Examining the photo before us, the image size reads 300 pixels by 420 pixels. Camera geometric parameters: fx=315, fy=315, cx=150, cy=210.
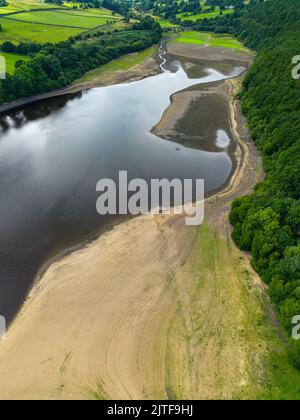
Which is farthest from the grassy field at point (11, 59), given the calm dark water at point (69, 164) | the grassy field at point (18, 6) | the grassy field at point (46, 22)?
the grassy field at point (18, 6)

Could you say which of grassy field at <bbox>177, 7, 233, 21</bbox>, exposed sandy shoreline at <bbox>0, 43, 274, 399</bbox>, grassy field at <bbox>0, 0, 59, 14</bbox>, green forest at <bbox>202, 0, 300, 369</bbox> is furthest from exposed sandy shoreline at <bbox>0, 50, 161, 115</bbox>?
grassy field at <bbox>177, 7, 233, 21</bbox>

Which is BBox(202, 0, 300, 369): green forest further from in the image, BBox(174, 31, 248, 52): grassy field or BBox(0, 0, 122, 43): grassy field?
BBox(0, 0, 122, 43): grassy field

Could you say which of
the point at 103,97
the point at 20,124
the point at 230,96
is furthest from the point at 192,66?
the point at 20,124

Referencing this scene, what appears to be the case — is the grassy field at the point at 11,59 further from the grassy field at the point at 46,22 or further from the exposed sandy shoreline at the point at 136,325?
the exposed sandy shoreline at the point at 136,325

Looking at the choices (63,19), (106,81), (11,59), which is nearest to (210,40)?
(106,81)

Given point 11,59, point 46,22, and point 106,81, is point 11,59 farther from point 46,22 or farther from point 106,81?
point 46,22

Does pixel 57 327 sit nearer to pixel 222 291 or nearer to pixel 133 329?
pixel 133 329
